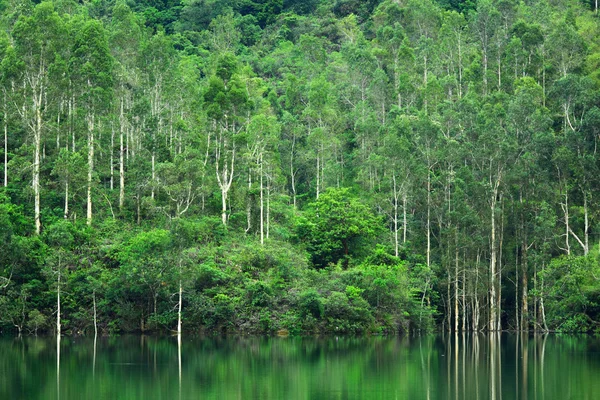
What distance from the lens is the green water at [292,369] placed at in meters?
25.0

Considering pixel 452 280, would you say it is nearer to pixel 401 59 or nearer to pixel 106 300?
pixel 106 300

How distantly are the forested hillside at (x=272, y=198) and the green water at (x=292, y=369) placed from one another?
10.1 ft

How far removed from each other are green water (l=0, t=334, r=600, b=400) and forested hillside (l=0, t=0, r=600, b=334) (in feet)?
10.1

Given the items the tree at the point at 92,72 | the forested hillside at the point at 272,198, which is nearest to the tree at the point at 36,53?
the forested hillside at the point at 272,198

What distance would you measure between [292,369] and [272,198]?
26742 millimetres

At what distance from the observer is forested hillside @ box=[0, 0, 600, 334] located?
45.1 meters

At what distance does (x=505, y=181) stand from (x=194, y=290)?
20800 mm

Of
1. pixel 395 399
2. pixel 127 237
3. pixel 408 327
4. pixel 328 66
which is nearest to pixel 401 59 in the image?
pixel 328 66

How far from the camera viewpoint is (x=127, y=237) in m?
46.8

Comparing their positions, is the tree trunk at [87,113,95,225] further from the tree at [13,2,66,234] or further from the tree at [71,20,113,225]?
the tree at [13,2,66,234]

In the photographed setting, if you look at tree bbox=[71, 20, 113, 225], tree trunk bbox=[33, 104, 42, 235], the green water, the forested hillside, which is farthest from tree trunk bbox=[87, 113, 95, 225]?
the green water

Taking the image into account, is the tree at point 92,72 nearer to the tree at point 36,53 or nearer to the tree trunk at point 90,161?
the tree trunk at point 90,161

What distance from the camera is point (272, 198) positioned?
56812 mm

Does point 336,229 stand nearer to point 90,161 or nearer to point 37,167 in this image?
point 90,161
